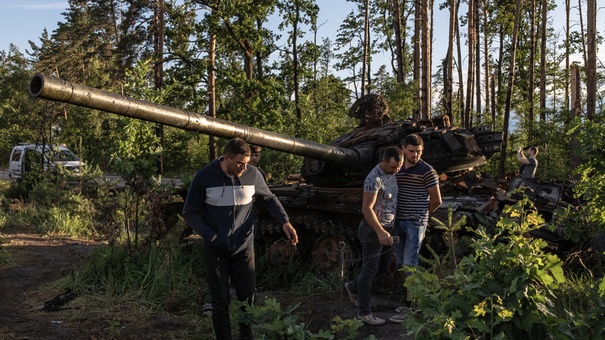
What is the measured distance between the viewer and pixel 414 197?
5.63 metres

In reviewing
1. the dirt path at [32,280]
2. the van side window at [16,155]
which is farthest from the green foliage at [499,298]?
the van side window at [16,155]

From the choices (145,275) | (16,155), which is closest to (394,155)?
(145,275)

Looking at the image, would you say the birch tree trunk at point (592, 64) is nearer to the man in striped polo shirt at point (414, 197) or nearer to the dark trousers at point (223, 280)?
the man in striped polo shirt at point (414, 197)

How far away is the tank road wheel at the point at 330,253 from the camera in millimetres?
7705

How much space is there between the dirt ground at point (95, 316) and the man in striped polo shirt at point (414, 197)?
0.82 meters

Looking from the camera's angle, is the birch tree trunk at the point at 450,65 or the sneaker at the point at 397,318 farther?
the birch tree trunk at the point at 450,65

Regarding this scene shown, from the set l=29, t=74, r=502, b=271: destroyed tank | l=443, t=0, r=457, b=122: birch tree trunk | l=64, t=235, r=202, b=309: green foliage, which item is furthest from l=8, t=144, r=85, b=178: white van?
l=443, t=0, r=457, b=122: birch tree trunk

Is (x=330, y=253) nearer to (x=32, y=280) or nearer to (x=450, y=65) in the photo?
(x=32, y=280)

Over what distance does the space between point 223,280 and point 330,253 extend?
11.4 feet

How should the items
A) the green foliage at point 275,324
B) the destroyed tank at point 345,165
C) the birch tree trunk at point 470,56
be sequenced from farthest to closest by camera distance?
the birch tree trunk at point 470,56 < the destroyed tank at point 345,165 < the green foliage at point 275,324

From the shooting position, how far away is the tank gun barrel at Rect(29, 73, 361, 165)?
442cm

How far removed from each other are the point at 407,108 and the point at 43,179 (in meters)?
10.5

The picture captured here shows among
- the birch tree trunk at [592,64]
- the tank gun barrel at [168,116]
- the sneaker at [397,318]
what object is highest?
the birch tree trunk at [592,64]

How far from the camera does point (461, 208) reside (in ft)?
22.2
